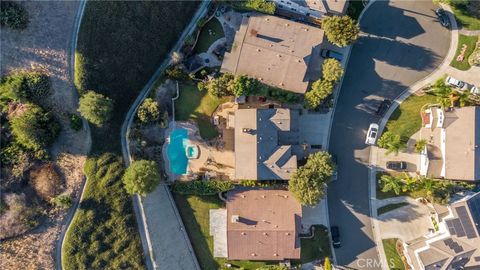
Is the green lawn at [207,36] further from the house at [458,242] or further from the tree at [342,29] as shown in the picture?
the house at [458,242]

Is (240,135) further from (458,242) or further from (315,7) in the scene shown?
(458,242)

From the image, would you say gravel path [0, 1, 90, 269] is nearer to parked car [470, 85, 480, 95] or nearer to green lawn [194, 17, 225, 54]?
green lawn [194, 17, 225, 54]

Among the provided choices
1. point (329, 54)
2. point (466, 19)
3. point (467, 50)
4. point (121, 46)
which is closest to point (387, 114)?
point (329, 54)

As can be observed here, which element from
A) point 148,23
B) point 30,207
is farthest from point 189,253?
point 148,23

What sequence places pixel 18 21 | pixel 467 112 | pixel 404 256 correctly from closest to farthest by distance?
1. pixel 18 21
2. pixel 467 112
3. pixel 404 256

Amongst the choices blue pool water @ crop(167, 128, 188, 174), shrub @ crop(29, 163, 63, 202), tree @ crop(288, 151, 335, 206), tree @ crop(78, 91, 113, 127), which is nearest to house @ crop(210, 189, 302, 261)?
tree @ crop(288, 151, 335, 206)

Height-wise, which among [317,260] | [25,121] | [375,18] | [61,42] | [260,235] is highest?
[375,18]

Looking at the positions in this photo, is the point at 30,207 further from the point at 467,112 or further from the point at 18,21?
the point at 467,112

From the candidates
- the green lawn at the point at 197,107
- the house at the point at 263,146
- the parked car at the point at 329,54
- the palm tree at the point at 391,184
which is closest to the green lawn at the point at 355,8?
the parked car at the point at 329,54
